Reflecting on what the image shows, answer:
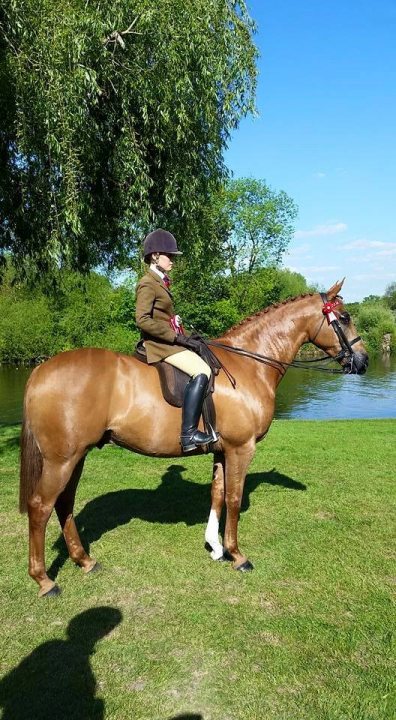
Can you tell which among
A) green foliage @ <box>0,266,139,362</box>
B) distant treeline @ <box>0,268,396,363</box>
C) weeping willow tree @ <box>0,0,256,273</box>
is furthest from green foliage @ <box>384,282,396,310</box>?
weeping willow tree @ <box>0,0,256,273</box>

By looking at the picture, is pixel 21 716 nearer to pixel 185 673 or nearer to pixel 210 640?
pixel 185 673

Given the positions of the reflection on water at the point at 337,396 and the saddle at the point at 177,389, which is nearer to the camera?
the saddle at the point at 177,389

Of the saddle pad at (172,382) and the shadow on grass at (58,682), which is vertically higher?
the saddle pad at (172,382)

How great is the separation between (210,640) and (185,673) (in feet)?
1.30

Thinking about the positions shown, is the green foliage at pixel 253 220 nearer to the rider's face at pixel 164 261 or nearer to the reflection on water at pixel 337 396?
the reflection on water at pixel 337 396

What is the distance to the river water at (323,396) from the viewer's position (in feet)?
69.3

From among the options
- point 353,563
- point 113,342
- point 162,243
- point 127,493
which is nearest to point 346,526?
point 353,563

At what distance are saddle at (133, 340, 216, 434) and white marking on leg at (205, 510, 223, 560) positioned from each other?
1.11 metres

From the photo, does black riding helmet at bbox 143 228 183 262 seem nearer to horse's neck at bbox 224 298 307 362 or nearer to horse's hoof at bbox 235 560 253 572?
horse's neck at bbox 224 298 307 362

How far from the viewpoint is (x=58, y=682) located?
123 inches

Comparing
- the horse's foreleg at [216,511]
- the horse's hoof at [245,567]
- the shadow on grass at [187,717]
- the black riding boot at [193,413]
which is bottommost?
the horse's hoof at [245,567]

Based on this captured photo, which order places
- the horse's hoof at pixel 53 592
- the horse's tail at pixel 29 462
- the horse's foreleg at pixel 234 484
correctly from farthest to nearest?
the horse's foreleg at pixel 234 484
the horse's tail at pixel 29 462
the horse's hoof at pixel 53 592

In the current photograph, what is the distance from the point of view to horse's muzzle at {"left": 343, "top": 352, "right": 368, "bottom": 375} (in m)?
5.05

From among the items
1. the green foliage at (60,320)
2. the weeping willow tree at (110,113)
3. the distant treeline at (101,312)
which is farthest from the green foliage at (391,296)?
the weeping willow tree at (110,113)
